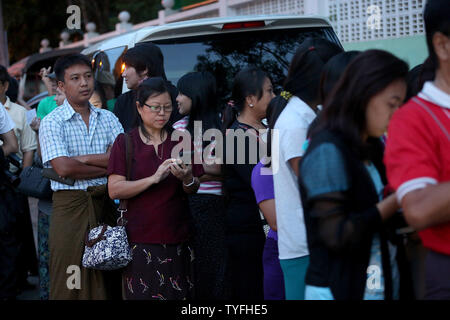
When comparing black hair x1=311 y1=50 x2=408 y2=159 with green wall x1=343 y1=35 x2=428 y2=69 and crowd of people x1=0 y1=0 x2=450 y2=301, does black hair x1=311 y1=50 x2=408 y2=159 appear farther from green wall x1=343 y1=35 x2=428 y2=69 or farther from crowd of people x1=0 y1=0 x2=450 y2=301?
green wall x1=343 y1=35 x2=428 y2=69

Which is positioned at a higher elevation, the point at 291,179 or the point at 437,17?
the point at 437,17

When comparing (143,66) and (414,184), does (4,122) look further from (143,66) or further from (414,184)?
(414,184)

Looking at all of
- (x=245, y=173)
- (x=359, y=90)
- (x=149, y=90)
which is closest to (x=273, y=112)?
(x=245, y=173)

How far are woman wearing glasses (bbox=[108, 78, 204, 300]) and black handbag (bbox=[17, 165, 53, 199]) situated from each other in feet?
4.03

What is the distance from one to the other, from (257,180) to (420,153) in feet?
4.91

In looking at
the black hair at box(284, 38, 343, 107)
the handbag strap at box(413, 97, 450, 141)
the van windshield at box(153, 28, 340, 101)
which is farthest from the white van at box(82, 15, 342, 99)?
the handbag strap at box(413, 97, 450, 141)

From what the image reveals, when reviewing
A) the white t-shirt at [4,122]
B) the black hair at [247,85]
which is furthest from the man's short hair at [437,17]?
the white t-shirt at [4,122]

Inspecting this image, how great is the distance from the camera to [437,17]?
2.38 metres

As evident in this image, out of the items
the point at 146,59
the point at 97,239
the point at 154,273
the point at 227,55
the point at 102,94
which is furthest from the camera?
the point at 102,94

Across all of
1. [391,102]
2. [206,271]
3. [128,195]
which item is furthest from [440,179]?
[206,271]

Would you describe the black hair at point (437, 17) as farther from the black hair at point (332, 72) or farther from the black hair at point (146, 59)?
the black hair at point (146, 59)
